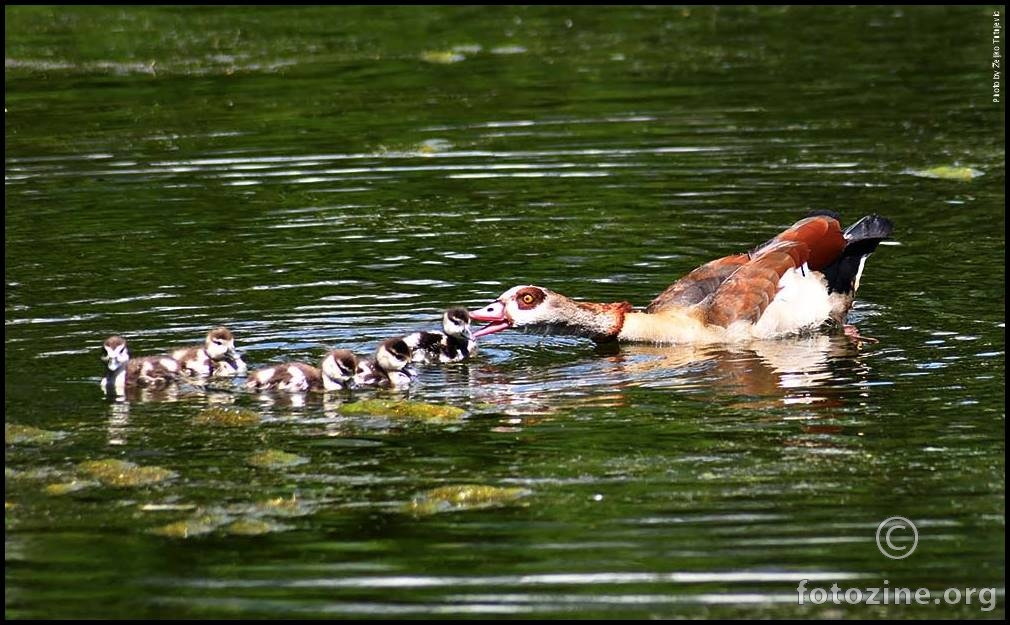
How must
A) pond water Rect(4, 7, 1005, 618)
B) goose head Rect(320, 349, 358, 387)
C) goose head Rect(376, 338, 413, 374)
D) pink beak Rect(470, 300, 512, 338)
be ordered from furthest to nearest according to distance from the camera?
pink beak Rect(470, 300, 512, 338) < goose head Rect(376, 338, 413, 374) < goose head Rect(320, 349, 358, 387) < pond water Rect(4, 7, 1005, 618)

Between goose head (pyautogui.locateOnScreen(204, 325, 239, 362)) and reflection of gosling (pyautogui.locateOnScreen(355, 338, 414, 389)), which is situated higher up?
goose head (pyautogui.locateOnScreen(204, 325, 239, 362))

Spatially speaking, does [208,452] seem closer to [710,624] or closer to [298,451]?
[298,451]

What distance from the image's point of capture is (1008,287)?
13.1 metres

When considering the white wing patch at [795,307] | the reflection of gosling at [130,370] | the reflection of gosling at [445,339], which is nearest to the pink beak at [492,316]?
the reflection of gosling at [445,339]

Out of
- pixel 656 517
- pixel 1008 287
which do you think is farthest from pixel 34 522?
pixel 1008 287

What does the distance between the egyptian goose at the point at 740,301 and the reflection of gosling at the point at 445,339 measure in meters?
0.30

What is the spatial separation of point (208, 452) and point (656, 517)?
260 centimetres

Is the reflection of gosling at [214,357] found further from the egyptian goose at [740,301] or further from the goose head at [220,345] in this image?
the egyptian goose at [740,301]

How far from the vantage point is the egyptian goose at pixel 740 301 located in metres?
12.5

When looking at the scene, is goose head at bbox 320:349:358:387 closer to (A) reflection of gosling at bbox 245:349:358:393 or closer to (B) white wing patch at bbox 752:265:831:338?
(A) reflection of gosling at bbox 245:349:358:393

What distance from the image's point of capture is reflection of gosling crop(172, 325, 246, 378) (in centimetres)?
1123

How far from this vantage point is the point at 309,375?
11.0m

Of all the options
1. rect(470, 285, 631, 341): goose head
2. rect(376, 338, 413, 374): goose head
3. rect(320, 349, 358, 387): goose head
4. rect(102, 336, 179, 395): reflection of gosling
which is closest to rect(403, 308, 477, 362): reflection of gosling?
rect(470, 285, 631, 341): goose head

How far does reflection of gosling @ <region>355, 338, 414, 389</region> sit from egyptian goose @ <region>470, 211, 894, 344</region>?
1.14 metres
